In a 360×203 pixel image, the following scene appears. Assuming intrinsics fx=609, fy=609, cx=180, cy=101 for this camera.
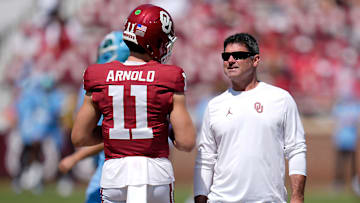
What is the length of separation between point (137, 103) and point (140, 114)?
65mm

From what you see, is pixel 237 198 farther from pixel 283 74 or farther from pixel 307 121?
pixel 283 74

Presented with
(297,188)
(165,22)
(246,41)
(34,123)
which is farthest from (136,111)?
(34,123)

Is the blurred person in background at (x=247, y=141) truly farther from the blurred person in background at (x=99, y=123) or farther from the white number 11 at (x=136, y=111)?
the blurred person in background at (x=99, y=123)

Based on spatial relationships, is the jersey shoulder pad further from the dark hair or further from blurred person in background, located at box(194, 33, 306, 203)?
the dark hair

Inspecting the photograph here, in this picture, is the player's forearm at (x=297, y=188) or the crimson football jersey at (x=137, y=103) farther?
the player's forearm at (x=297, y=188)

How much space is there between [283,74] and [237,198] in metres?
12.4

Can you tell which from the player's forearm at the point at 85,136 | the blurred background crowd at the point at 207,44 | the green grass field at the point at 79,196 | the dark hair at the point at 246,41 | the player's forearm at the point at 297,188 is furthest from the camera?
the blurred background crowd at the point at 207,44

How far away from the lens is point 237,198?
12.7 feet

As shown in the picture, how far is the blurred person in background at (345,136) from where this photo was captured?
13594 millimetres

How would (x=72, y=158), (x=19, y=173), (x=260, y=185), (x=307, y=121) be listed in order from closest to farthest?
(x=260, y=185) < (x=72, y=158) < (x=19, y=173) < (x=307, y=121)

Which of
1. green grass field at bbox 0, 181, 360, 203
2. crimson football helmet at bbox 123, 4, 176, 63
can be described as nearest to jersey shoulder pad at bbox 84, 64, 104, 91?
crimson football helmet at bbox 123, 4, 176, 63

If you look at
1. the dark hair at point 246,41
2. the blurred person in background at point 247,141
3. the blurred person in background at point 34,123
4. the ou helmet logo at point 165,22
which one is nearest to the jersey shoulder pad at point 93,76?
the ou helmet logo at point 165,22

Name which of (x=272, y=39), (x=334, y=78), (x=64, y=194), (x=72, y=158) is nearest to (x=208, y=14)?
(x=272, y=39)

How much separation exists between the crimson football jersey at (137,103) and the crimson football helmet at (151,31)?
0.41ft
